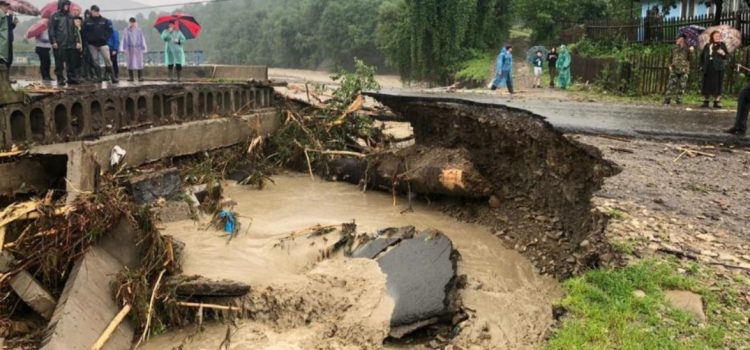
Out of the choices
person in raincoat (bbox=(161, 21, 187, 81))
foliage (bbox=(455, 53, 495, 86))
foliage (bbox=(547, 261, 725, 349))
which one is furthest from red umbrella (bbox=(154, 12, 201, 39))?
foliage (bbox=(455, 53, 495, 86))

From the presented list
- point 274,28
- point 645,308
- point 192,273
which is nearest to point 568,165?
point 645,308

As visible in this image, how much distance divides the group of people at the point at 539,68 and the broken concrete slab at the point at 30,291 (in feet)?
52.2

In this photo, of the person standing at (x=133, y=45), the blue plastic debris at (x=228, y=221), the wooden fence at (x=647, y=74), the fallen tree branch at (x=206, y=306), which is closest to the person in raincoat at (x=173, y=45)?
the person standing at (x=133, y=45)

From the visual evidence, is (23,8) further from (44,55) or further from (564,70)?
(564,70)

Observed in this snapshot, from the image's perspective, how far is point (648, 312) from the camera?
3.89 meters

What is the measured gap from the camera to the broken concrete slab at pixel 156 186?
8.11 meters

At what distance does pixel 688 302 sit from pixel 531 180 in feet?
12.8

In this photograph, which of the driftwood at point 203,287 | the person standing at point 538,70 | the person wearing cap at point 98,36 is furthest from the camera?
the person standing at point 538,70

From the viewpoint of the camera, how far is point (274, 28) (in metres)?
80.1

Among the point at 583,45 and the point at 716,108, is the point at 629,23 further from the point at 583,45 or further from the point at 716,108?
the point at 716,108

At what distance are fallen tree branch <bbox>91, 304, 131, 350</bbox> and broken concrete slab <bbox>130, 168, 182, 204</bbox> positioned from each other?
2.86 meters

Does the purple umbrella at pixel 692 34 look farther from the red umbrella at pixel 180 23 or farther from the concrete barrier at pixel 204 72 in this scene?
the red umbrella at pixel 180 23

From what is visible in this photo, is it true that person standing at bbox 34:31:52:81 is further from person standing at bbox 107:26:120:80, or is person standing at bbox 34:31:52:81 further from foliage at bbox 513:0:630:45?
foliage at bbox 513:0:630:45

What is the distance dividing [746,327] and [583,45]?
22688 mm
